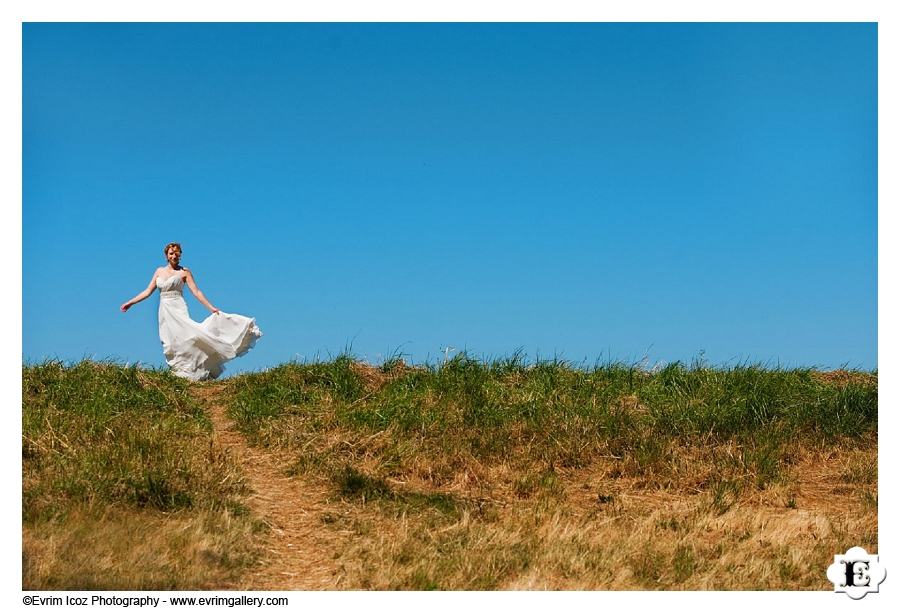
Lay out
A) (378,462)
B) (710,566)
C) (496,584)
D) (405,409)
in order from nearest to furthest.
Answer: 1. (496,584)
2. (710,566)
3. (378,462)
4. (405,409)

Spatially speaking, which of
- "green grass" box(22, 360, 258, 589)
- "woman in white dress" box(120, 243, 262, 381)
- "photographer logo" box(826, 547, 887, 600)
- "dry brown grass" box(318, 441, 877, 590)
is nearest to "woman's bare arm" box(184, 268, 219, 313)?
"woman in white dress" box(120, 243, 262, 381)

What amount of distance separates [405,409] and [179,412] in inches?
130

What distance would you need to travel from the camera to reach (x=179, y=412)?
529 inches

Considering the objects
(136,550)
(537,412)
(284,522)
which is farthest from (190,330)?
(136,550)

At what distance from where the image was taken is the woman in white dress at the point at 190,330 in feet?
54.0

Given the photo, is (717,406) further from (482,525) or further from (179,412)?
(179,412)

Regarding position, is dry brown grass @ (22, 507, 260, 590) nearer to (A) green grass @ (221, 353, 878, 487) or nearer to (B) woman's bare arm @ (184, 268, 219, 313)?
(A) green grass @ (221, 353, 878, 487)

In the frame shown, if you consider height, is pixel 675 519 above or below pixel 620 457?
below

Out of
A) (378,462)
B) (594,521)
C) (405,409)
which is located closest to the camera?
(594,521)

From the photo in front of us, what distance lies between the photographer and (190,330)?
1647 centimetres

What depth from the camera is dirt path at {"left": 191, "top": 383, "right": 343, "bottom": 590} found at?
8.54 meters

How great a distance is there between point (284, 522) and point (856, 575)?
576 centimetres

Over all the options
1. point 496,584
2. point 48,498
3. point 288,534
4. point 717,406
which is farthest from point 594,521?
point 48,498

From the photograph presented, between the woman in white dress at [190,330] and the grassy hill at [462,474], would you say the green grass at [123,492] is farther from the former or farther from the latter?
the woman in white dress at [190,330]
